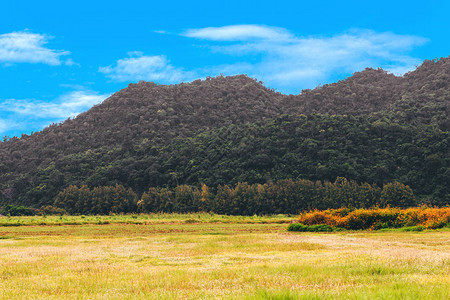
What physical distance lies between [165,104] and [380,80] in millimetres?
99579

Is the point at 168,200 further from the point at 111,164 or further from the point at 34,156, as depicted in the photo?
the point at 34,156

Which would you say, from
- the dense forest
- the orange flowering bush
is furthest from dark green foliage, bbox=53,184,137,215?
the orange flowering bush

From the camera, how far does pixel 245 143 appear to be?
11600cm

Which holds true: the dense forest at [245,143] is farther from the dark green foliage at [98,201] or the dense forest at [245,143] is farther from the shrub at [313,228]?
the shrub at [313,228]

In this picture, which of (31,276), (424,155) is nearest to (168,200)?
(424,155)

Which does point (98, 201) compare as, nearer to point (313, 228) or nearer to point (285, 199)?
point (285, 199)

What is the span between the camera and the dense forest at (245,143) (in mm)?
101250

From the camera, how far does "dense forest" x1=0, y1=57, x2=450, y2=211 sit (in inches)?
3986

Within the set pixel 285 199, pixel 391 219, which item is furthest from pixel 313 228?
pixel 285 199

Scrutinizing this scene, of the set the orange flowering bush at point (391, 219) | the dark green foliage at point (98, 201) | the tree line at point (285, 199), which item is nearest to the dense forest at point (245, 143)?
the tree line at point (285, 199)

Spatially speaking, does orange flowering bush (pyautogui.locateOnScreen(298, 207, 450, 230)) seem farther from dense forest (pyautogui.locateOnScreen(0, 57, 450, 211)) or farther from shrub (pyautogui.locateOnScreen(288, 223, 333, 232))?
dense forest (pyautogui.locateOnScreen(0, 57, 450, 211))

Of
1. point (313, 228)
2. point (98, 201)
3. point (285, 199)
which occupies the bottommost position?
point (313, 228)

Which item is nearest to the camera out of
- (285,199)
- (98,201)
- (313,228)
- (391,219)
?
(391,219)

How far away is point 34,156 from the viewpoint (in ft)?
479
